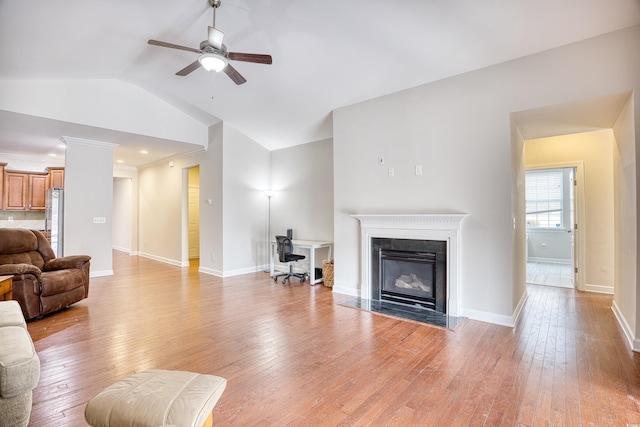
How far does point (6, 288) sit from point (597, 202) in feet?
25.3

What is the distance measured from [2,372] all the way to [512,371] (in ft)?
10.6

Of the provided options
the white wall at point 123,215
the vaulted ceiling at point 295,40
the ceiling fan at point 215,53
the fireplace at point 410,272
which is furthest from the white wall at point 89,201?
the fireplace at point 410,272

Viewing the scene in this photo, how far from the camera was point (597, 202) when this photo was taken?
15.5ft

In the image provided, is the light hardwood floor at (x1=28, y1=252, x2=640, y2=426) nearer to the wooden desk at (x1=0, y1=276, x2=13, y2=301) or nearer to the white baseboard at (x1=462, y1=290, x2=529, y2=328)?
the white baseboard at (x1=462, y1=290, x2=529, y2=328)

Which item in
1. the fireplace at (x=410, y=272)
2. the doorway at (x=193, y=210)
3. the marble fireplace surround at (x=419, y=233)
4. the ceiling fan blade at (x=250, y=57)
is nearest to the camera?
the ceiling fan blade at (x=250, y=57)

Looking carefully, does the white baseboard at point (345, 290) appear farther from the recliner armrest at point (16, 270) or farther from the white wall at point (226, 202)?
the recliner armrest at point (16, 270)

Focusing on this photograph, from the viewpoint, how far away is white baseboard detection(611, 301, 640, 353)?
8.93ft

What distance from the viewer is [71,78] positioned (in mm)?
4652

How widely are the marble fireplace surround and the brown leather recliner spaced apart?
386cm

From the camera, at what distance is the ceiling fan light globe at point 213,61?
119 inches

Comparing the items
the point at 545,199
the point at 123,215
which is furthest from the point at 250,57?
the point at 123,215

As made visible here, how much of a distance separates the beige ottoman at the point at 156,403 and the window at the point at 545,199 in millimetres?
8699

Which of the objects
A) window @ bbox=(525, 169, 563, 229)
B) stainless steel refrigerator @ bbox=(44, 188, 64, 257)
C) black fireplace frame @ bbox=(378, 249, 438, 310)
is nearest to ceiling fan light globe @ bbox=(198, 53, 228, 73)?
black fireplace frame @ bbox=(378, 249, 438, 310)

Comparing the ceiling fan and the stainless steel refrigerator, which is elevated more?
the ceiling fan
